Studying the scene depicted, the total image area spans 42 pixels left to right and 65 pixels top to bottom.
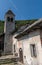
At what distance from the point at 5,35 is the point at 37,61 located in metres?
14.8

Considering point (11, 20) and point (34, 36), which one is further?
point (11, 20)

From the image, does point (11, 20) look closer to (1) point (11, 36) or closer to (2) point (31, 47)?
(1) point (11, 36)

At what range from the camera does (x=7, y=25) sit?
22.2 meters

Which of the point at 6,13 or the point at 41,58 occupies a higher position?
the point at 6,13

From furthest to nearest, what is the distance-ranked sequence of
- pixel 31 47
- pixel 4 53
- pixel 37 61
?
pixel 4 53
pixel 31 47
pixel 37 61

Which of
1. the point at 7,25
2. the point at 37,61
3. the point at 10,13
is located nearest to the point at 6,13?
the point at 10,13

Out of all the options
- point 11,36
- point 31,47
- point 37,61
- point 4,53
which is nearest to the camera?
point 37,61

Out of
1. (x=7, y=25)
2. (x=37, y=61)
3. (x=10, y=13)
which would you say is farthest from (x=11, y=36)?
(x=37, y=61)

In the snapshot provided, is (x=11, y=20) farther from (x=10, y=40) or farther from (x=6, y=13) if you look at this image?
(x=10, y=40)

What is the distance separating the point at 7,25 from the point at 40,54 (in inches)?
613

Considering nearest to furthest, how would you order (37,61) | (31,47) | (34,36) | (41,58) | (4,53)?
(41,58), (37,61), (34,36), (31,47), (4,53)

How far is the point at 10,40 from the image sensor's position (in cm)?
2202

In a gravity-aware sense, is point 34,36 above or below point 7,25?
below

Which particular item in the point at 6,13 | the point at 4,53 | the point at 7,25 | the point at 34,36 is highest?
the point at 6,13
